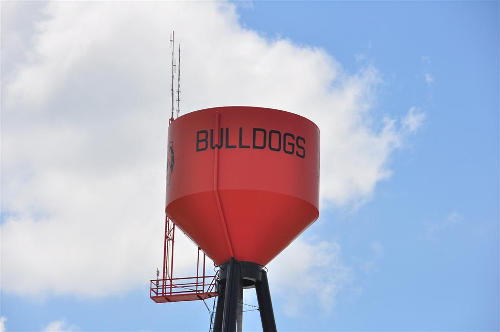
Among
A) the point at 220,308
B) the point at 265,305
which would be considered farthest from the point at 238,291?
the point at 265,305

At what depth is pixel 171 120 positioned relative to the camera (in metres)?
44.0

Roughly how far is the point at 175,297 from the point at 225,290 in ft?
14.7

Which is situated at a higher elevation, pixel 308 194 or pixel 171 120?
pixel 171 120

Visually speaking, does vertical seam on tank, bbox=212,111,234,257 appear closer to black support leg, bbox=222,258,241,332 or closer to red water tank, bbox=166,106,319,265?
red water tank, bbox=166,106,319,265

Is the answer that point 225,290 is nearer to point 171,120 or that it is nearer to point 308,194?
point 308,194

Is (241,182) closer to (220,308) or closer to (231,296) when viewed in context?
(231,296)

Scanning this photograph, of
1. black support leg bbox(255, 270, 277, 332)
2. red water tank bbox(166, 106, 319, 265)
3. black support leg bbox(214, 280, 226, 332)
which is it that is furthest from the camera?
black support leg bbox(255, 270, 277, 332)

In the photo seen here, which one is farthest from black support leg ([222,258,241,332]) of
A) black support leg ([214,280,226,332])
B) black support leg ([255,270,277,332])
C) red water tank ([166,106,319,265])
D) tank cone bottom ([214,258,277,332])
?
black support leg ([255,270,277,332])

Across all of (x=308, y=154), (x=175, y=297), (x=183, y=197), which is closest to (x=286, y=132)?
(x=308, y=154)

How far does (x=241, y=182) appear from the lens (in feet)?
127

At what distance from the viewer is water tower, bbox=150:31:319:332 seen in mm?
38812

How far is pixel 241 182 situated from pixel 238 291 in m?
3.18

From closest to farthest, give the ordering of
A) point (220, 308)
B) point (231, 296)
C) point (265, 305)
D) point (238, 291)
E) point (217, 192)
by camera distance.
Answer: point (217, 192), point (231, 296), point (238, 291), point (220, 308), point (265, 305)

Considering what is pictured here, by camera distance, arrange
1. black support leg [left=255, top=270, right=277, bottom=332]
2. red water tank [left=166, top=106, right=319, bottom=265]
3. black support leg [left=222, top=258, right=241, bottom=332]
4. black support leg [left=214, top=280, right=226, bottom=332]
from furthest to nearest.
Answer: black support leg [left=255, top=270, right=277, bottom=332] < black support leg [left=214, top=280, right=226, bottom=332] < red water tank [left=166, top=106, right=319, bottom=265] < black support leg [left=222, top=258, right=241, bottom=332]
